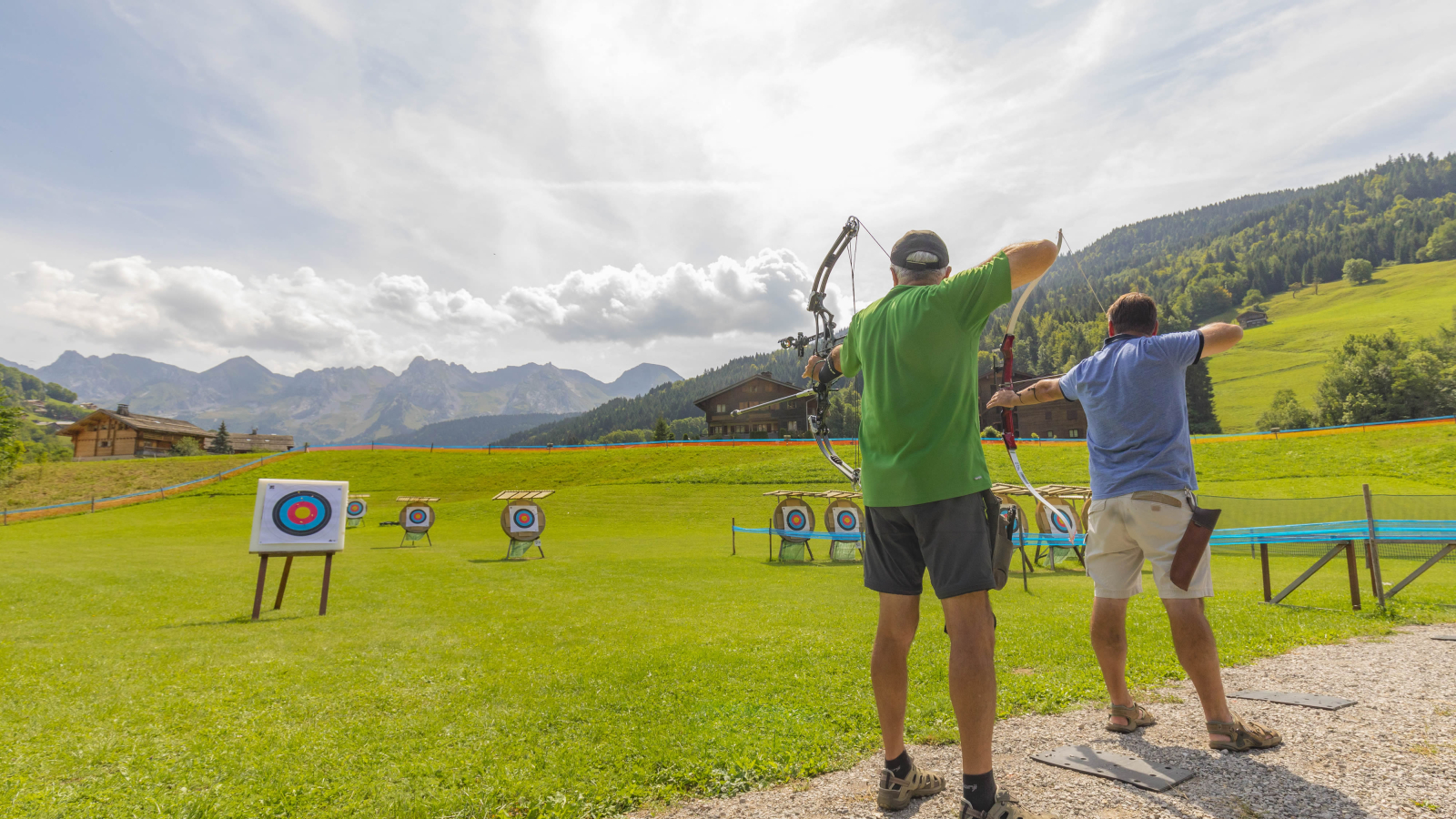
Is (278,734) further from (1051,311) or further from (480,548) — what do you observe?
(1051,311)

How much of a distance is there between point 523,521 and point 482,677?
14.3 meters

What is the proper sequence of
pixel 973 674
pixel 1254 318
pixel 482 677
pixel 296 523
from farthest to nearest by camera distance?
→ pixel 1254 318 → pixel 296 523 → pixel 482 677 → pixel 973 674

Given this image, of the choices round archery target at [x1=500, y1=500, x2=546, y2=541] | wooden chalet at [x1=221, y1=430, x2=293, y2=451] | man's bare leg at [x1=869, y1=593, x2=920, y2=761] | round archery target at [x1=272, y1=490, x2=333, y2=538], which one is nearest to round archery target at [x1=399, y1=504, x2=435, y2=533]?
round archery target at [x1=500, y1=500, x2=546, y2=541]

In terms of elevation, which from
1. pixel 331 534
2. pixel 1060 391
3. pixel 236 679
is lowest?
pixel 236 679

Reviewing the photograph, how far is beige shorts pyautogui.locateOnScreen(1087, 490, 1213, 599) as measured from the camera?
11.8 ft

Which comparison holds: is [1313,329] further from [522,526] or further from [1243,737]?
[1243,737]

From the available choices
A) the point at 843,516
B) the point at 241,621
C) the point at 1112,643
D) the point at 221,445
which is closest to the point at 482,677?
the point at 1112,643

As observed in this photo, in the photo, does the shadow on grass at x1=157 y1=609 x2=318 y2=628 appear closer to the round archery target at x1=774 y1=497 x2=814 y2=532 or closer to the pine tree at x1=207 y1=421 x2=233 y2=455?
the round archery target at x1=774 y1=497 x2=814 y2=532

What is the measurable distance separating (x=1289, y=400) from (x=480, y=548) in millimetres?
93653

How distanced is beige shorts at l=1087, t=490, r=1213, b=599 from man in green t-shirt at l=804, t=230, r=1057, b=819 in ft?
4.66

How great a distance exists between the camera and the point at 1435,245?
153500 mm

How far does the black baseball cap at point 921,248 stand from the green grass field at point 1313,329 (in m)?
96.0

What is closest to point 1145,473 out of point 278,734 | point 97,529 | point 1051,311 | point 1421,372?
point 278,734

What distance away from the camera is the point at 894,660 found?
3057 mm
